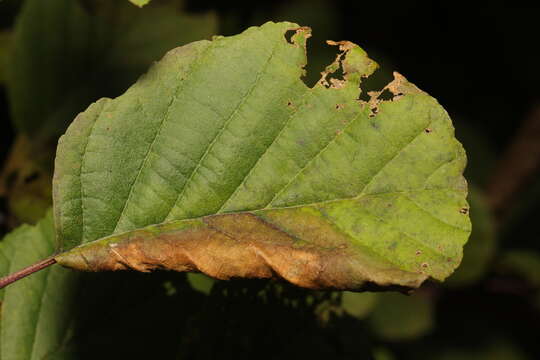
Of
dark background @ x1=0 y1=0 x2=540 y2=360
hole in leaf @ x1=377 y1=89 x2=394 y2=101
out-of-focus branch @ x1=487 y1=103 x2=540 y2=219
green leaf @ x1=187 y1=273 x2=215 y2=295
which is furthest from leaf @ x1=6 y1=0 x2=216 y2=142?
out-of-focus branch @ x1=487 y1=103 x2=540 y2=219

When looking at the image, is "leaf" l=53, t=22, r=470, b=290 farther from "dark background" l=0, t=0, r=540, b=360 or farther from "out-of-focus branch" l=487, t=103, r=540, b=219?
"out-of-focus branch" l=487, t=103, r=540, b=219

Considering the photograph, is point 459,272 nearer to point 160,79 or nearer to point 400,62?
point 400,62

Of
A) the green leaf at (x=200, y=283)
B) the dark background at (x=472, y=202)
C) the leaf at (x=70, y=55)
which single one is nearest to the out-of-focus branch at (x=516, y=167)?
the dark background at (x=472, y=202)

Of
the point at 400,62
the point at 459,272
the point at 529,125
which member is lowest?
the point at 459,272

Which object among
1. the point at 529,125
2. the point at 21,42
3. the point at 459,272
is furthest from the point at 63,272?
the point at 529,125

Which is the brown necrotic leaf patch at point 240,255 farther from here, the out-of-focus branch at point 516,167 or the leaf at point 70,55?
the out-of-focus branch at point 516,167

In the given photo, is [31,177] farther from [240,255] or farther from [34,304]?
[240,255]

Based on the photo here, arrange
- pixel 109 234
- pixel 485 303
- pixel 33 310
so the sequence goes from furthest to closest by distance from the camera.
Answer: pixel 485 303, pixel 33 310, pixel 109 234
